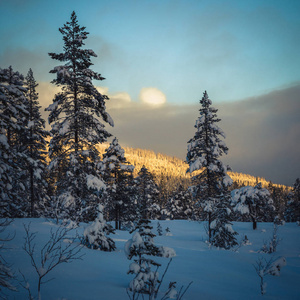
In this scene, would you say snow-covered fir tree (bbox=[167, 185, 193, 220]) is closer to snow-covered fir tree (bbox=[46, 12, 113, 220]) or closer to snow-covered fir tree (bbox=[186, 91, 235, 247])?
snow-covered fir tree (bbox=[186, 91, 235, 247])

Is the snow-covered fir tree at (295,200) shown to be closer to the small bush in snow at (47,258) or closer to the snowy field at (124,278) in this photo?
the snowy field at (124,278)

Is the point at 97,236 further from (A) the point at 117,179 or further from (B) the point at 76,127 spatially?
(A) the point at 117,179

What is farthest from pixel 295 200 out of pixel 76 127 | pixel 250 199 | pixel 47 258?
pixel 47 258

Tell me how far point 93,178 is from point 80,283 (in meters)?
8.61

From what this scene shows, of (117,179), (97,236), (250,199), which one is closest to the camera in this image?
(97,236)

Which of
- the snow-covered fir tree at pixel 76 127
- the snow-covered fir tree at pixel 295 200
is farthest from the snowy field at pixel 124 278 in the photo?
the snow-covered fir tree at pixel 295 200

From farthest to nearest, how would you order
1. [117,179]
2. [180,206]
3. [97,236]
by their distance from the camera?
1. [180,206]
2. [117,179]
3. [97,236]

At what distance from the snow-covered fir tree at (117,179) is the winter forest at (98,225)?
13 centimetres

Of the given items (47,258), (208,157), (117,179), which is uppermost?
(208,157)

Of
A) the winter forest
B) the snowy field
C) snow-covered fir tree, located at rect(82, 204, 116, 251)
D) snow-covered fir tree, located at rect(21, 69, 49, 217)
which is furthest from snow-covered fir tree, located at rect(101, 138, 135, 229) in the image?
the snowy field

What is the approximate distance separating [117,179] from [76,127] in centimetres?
1312

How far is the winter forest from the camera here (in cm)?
406

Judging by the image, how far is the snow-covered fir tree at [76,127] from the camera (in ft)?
42.6

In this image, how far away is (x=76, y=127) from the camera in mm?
13219
